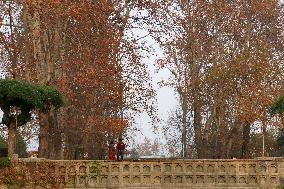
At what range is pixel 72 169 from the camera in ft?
72.7

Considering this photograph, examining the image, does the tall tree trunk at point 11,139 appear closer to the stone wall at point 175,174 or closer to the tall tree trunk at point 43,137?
the stone wall at point 175,174

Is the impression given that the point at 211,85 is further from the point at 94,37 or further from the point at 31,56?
the point at 31,56

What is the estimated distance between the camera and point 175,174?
74.4 ft

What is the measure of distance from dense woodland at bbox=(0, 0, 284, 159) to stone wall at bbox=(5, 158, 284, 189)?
11.7 feet

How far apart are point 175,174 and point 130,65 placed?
11277 mm

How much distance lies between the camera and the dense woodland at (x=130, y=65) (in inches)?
1118

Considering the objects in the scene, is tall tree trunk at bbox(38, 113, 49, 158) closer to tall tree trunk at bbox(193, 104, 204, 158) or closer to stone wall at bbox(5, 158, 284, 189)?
stone wall at bbox(5, 158, 284, 189)

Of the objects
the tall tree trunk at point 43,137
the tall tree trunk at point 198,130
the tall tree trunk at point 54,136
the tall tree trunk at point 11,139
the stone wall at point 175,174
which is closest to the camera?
the stone wall at point 175,174

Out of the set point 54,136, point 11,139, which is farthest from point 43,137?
point 11,139

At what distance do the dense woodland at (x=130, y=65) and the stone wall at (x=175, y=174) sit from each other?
3.56 m

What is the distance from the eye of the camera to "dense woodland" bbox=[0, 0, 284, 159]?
93.1ft

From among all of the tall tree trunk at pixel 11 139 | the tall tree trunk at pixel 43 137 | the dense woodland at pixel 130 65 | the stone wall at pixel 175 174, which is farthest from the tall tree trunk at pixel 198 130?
the tall tree trunk at pixel 11 139

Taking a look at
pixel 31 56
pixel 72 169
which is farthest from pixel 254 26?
pixel 72 169

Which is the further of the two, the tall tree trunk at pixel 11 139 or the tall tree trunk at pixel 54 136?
the tall tree trunk at pixel 54 136
